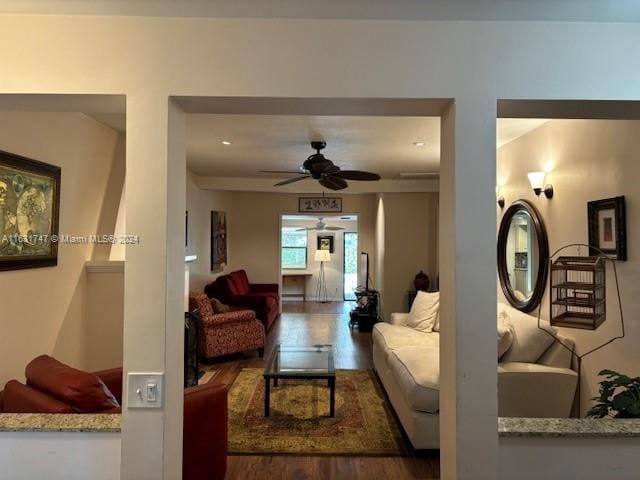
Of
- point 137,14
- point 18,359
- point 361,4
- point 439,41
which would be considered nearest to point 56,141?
point 18,359

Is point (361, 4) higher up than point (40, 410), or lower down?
higher up

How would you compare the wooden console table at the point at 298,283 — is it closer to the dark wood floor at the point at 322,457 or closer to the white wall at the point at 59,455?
the dark wood floor at the point at 322,457

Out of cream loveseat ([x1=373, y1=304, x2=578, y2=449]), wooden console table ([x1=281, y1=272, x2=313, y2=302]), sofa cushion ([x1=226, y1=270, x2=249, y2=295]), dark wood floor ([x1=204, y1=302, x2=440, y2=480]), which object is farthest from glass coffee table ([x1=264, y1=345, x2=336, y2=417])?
wooden console table ([x1=281, y1=272, x2=313, y2=302])

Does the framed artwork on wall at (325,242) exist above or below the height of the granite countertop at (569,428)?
above

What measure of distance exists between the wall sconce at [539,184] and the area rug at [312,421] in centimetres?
236

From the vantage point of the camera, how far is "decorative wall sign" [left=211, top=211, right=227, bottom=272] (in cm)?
714

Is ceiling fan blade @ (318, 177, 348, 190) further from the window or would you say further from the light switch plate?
the window

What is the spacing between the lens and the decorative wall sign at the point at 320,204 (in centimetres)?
840

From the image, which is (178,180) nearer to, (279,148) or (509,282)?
(279,148)

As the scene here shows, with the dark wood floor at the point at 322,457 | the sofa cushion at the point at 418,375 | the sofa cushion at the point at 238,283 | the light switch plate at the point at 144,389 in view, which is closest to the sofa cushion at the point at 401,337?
the sofa cushion at the point at 418,375

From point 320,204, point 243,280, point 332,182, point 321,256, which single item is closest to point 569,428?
point 332,182

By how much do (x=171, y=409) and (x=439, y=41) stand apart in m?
1.75

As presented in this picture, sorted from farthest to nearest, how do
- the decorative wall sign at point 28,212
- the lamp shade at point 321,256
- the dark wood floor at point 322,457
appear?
the lamp shade at point 321,256, the dark wood floor at point 322,457, the decorative wall sign at point 28,212

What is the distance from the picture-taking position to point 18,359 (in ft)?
8.45
